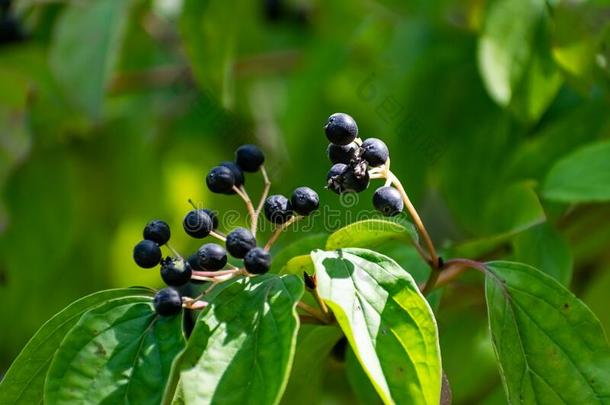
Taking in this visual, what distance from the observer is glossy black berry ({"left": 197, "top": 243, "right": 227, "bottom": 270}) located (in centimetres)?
114

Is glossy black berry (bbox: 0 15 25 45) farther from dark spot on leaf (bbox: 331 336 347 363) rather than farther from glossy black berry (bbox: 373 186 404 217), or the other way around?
glossy black berry (bbox: 373 186 404 217)

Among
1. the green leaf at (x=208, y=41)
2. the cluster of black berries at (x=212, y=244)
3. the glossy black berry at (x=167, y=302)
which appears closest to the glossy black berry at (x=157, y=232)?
the cluster of black berries at (x=212, y=244)

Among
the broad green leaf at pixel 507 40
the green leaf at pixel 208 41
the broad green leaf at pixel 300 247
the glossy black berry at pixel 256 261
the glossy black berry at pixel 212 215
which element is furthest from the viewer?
the green leaf at pixel 208 41

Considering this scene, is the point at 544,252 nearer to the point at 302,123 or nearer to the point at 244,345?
the point at 244,345

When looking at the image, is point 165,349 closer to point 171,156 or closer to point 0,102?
point 0,102

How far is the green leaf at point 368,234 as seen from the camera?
1.16 metres

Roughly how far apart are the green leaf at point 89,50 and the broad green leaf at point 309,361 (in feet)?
3.17

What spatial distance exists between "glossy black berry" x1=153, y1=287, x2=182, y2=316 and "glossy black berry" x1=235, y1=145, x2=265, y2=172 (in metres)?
0.29

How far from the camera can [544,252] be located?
154 centimetres

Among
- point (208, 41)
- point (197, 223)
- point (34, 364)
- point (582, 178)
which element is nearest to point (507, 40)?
point (582, 178)

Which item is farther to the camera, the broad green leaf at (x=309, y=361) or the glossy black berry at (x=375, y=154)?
the broad green leaf at (x=309, y=361)

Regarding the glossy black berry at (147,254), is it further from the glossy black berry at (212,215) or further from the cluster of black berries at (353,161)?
the cluster of black berries at (353,161)

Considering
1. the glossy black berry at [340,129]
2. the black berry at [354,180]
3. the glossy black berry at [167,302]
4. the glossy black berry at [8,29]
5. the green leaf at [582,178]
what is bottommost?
the green leaf at [582,178]

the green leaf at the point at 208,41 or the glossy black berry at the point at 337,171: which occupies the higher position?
the green leaf at the point at 208,41
